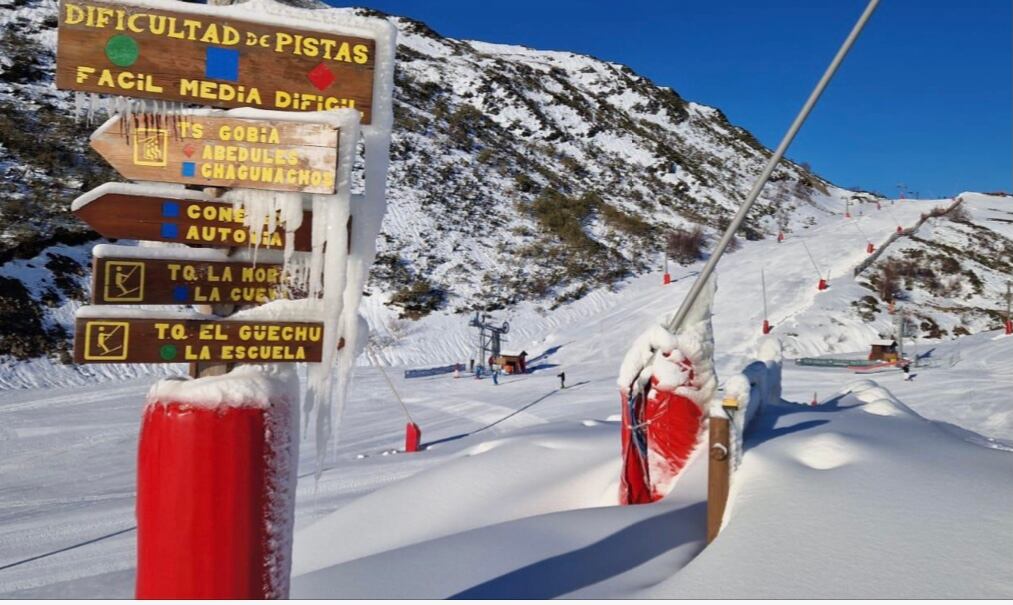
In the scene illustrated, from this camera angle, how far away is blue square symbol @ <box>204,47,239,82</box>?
3727mm

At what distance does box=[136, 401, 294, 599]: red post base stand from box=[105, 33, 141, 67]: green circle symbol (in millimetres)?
1684

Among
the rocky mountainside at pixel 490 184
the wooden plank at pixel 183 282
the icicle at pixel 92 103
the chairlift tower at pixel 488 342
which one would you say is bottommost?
the chairlift tower at pixel 488 342

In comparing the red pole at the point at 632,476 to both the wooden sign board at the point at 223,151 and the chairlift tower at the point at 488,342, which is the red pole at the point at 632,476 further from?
the chairlift tower at the point at 488,342

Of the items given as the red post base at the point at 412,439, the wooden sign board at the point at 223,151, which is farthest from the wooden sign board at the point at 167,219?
the red post base at the point at 412,439

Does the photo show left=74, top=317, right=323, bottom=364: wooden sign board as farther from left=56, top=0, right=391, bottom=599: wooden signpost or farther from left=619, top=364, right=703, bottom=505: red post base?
left=619, top=364, right=703, bottom=505: red post base

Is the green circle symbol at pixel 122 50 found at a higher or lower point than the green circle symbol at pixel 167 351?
higher

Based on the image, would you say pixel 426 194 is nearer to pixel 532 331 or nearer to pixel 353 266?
pixel 532 331

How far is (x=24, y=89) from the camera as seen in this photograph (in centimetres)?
4128

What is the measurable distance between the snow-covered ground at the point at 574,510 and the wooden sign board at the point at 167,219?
2.19m

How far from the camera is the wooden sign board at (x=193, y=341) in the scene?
143 inches

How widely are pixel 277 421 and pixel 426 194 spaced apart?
47.2 m

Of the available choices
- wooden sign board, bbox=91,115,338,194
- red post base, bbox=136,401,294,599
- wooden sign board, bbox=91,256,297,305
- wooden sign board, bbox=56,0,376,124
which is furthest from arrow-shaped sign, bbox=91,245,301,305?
wooden sign board, bbox=56,0,376,124

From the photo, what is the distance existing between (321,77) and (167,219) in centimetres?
107

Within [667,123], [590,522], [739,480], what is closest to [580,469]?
[590,522]
